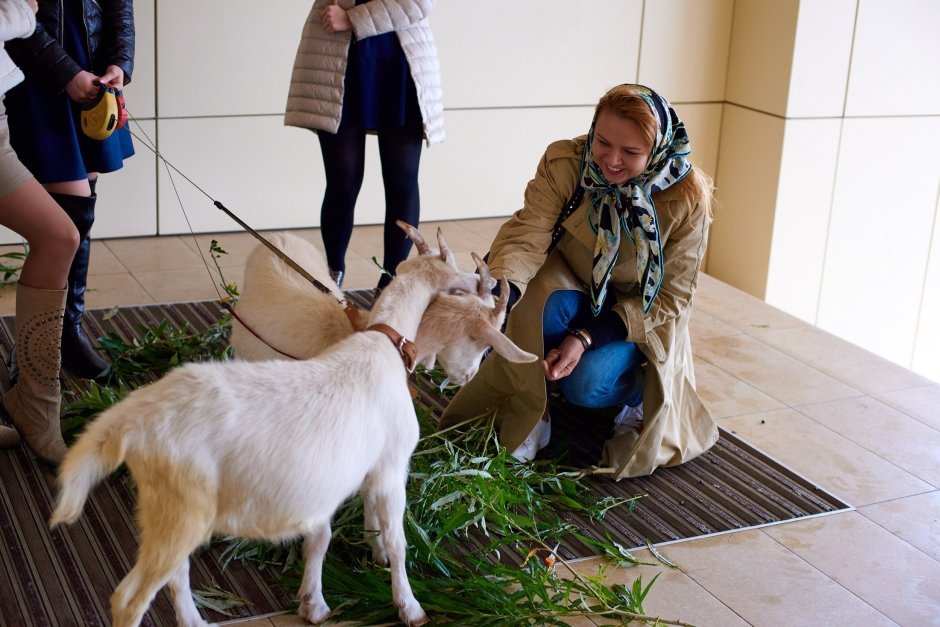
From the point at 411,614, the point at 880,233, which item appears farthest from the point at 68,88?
the point at 880,233

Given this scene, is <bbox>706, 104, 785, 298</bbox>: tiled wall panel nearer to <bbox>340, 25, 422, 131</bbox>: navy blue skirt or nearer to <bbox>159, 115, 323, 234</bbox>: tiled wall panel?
<bbox>159, 115, 323, 234</bbox>: tiled wall panel

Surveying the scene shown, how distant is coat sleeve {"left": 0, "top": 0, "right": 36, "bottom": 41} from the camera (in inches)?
97.8

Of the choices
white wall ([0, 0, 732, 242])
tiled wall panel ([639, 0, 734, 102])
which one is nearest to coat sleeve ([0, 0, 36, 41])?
white wall ([0, 0, 732, 242])

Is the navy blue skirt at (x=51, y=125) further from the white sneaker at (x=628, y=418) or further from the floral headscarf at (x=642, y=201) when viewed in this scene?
the white sneaker at (x=628, y=418)

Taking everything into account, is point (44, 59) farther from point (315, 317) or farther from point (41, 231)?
point (315, 317)

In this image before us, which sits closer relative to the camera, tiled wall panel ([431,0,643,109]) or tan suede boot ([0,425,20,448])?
tan suede boot ([0,425,20,448])

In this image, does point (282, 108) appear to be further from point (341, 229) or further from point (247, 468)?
point (247, 468)

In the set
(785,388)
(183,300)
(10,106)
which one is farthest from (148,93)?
(785,388)

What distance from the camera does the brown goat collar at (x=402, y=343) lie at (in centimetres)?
225

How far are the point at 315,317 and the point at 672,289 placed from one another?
3.44ft

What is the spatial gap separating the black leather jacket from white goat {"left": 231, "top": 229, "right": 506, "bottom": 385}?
2.49 feet

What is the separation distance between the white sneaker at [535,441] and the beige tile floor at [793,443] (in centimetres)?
50

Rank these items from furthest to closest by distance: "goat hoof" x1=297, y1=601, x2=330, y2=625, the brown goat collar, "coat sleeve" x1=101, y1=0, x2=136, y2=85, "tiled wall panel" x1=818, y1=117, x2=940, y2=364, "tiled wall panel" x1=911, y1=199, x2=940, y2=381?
1. "tiled wall panel" x1=911, y1=199, x2=940, y2=381
2. "tiled wall panel" x1=818, y1=117, x2=940, y2=364
3. "coat sleeve" x1=101, y1=0, x2=136, y2=85
4. "goat hoof" x1=297, y1=601, x2=330, y2=625
5. the brown goat collar

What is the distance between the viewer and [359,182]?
407 cm
